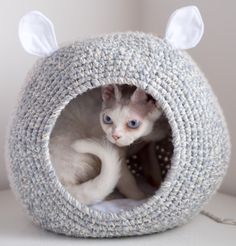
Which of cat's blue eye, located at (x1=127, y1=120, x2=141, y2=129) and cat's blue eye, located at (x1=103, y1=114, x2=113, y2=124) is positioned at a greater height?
cat's blue eye, located at (x1=103, y1=114, x2=113, y2=124)

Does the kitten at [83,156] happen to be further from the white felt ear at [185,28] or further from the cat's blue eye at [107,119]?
the white felt ear at [185,28]

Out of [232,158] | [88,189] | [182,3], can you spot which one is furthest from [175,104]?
[182,3]

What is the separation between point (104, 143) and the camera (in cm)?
90

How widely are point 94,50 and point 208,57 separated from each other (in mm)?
449

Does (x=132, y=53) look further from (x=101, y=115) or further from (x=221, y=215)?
(x=221, y=215)

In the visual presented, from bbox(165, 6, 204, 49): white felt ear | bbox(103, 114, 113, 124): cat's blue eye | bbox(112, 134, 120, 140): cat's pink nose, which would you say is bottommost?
bbox(112, 134, 120, 140): cat's pink nose

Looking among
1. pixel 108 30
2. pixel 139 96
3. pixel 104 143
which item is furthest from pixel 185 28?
pixel 108 30

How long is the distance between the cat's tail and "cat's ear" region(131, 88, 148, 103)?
0.31 ft

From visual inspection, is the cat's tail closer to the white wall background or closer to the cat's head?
the cat's head

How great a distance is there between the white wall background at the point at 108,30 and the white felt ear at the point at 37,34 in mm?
334

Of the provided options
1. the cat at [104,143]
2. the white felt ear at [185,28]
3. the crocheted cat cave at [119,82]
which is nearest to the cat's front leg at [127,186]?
the cat at [104,143]

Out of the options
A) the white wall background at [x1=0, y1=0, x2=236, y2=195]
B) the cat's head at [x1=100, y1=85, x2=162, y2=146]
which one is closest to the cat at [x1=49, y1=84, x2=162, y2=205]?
the cat's head at [x1=100, y1=85, x2=162, y2=146]

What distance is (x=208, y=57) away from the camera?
1.19 metres

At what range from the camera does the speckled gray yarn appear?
81 cm
